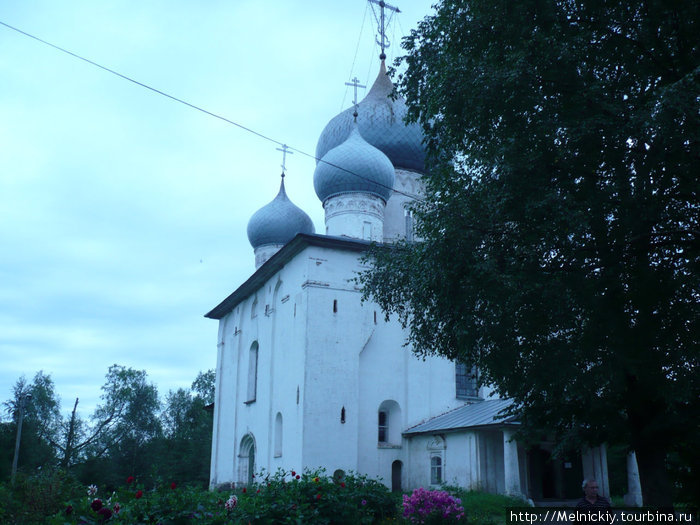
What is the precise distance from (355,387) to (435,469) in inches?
125

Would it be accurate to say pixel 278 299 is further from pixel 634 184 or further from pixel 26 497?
pixel 634 184

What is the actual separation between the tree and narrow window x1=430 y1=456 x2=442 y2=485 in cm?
988

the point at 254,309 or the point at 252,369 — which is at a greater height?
the point at 254,309

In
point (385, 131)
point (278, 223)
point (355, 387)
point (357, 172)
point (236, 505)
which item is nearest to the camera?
point (236, 505)

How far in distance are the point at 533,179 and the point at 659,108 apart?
5.45 ft

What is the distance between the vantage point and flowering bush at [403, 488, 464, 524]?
959 cm

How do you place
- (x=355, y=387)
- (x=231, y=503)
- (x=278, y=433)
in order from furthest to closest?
1. (x=278, y=433)
2. (x=355, y=387)
3. (x=231, y=503)

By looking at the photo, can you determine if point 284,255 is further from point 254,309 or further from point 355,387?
point 355,387

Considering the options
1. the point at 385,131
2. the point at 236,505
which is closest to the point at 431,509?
the point at 236,505

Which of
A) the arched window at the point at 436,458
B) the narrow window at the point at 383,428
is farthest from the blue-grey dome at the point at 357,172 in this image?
the arched window at the point at 436,458

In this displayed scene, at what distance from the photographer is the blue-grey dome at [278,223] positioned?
29188mm

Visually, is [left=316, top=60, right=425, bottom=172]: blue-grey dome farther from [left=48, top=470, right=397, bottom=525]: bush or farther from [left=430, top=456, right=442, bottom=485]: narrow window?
[left=48, top=470, right=397, bottom=525]: bush

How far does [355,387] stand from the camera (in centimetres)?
1911

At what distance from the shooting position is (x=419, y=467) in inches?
754
